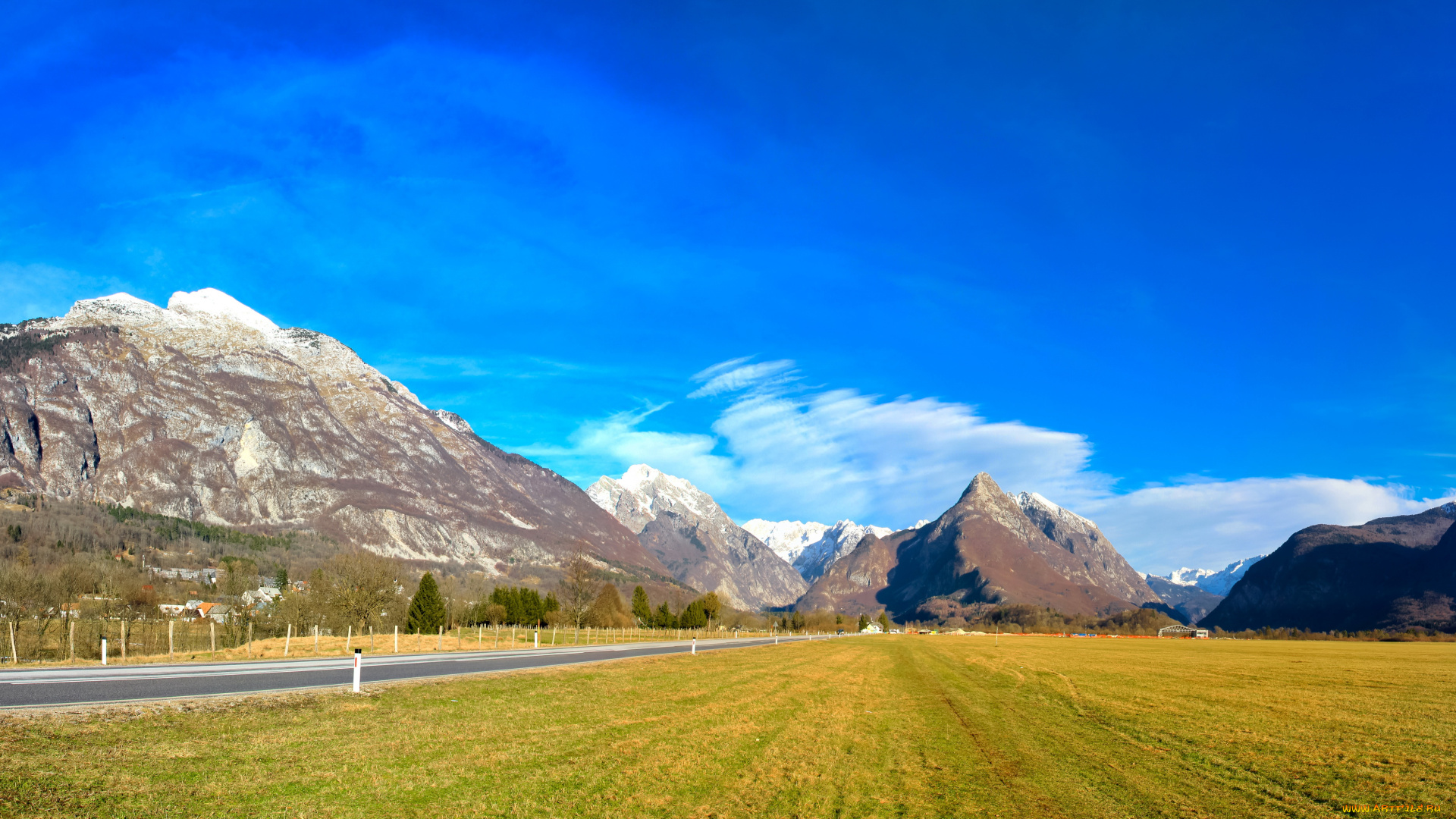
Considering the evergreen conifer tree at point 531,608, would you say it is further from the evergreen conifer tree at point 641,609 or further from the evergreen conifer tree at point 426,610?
the evergreen conifer tree at point 426,610

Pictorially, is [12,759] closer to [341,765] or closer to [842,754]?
[341,765]

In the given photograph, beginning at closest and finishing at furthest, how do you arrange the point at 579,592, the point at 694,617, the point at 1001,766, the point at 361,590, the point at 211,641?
the point at 1001,766, the point at 211,641, the point at 361,590, the point at 579,592, the point at 694,617

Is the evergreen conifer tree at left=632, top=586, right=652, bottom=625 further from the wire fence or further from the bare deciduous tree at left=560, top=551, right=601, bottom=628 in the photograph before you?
the wire fence

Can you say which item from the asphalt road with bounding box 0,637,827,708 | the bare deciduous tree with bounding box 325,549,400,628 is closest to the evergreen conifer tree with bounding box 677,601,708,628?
the bare deciduous tree with bounding box 325,549,400,628

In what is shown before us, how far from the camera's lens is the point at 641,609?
139500 millimetres

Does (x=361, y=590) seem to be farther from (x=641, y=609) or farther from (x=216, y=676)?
(x=641, y=609)

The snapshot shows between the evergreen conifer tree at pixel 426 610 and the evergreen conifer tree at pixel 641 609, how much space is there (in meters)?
49.1

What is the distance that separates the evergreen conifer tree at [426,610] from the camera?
3546 inches

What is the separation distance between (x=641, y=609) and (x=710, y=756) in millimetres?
129046

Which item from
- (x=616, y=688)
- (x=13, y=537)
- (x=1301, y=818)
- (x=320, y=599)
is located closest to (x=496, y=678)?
(x=616, y=688)

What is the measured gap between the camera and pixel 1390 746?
56.4 ft

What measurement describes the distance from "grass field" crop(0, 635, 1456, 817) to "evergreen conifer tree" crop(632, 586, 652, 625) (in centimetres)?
11505

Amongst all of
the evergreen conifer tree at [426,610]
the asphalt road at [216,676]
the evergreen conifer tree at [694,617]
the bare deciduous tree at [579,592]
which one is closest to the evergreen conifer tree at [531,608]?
the bare deciduous tree at [579,592]

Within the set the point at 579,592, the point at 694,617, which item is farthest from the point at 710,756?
the point at 694,617
